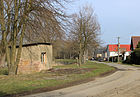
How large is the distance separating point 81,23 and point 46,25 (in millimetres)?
24569

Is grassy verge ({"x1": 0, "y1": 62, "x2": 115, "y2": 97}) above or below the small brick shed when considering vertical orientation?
below

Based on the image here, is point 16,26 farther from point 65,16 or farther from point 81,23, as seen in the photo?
point 81,23

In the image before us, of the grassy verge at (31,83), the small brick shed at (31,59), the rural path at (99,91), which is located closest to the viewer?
the rural path at (99,91)

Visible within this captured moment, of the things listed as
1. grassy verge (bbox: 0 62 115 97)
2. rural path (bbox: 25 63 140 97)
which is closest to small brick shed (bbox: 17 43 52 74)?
grassy verge (bbox: 0 62 115 97)

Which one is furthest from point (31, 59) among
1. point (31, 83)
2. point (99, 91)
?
point (99, 91)

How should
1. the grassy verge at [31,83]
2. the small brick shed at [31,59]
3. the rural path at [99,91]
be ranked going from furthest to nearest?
the small brick shed at [31,59] < the grassy verge at [31,83] < the rural path at [99,91]

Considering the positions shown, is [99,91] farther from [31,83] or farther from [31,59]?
[31,59]

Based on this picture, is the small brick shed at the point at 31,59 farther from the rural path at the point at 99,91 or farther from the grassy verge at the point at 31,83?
the rural path at the point at 99,91

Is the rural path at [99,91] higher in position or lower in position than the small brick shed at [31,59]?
lower

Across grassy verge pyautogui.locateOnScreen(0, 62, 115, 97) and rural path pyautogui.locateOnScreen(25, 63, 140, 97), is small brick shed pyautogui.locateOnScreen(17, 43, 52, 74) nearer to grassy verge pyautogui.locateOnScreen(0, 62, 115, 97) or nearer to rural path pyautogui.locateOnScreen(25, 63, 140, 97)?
grassy verge pyautogui.locateOnScreen(0, 62, 115, 97)

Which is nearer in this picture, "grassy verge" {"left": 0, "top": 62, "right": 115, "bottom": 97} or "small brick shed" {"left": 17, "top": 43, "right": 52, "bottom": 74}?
"grassy verge" {"left": 0, "top": 62, "right": 115, "bottom": 97}

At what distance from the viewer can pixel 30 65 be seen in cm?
1956

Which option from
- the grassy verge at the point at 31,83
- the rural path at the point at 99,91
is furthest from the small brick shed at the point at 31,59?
the rural path at the point at 99,91

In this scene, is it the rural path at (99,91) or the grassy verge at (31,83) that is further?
the grassy verge at (31,83)
